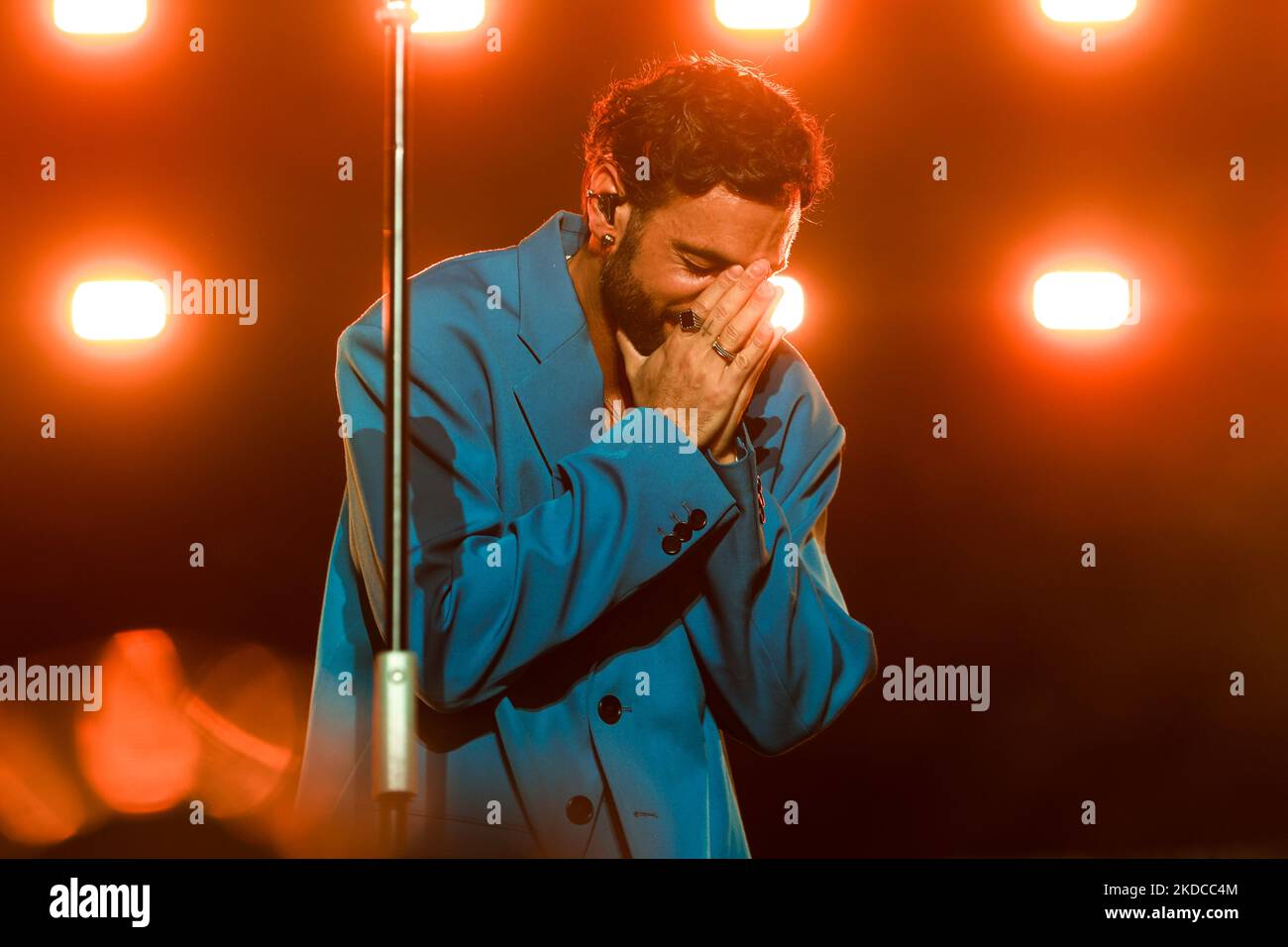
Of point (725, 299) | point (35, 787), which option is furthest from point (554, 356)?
point (35, 787)

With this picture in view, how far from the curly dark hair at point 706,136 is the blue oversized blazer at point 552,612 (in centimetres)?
22

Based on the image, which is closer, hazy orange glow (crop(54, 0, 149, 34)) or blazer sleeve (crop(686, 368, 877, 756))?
blazer sleeve (crop(686, 368, 877, 756))

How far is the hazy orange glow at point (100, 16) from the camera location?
228 centimetres

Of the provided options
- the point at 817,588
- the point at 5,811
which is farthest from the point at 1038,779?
the point at 5,811

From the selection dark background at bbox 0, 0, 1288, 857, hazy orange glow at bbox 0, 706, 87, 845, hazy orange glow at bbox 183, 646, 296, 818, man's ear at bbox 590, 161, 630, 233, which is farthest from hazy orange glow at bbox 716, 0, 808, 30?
hazy orange glow at bbox 0, 706, 87, 845

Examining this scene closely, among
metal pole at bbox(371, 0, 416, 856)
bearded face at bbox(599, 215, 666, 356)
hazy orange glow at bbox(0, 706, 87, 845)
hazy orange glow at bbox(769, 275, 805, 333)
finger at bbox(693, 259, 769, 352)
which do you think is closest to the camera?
metal pole at bbox(371, 0, 416, 856)

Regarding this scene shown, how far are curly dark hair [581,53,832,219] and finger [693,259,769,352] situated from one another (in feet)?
0.53

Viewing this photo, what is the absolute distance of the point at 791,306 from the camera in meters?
2.27

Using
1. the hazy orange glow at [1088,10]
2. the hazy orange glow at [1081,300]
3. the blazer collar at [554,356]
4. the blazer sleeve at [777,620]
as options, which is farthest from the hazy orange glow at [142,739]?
the hazy orange glow at [1088,10]

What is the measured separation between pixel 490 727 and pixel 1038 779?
84cm

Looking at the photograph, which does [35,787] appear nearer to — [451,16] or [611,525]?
[611,525]

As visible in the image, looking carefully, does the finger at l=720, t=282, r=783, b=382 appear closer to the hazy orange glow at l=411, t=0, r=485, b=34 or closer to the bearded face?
Answer: the bearded face

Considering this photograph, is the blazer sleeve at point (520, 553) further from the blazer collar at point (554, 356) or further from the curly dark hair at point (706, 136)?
the curly dark hair at point (706, 136)

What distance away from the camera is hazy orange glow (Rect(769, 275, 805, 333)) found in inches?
89.1
